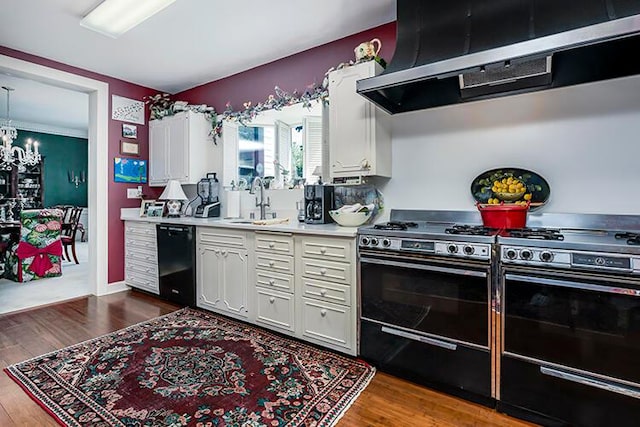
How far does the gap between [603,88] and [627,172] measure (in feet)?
1.74

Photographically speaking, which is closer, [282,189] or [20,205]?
[282,189]

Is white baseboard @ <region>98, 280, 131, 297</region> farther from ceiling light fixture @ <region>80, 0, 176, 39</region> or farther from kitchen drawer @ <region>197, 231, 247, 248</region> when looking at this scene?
ceiling light fixture @ <region>80, 0, 176, 39</region>

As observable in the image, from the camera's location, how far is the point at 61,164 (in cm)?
817

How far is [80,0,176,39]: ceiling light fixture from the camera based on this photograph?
8.25ft

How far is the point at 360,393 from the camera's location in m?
2.01

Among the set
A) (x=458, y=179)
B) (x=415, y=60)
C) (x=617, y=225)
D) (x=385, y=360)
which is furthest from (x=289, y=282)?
(x=617, y=225)

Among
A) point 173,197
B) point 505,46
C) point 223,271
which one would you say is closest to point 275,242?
point 223,271

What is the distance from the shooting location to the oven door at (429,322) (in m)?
1.86

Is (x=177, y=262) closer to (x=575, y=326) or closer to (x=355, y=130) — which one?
(x=355, y=130)

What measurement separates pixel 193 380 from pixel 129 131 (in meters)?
3.47

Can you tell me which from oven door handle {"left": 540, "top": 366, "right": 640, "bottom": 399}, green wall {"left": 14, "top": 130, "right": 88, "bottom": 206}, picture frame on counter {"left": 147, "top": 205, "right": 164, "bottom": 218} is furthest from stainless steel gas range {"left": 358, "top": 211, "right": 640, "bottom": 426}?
green wall {"left": 14, "top": 130, "right": 88, "bottom": 206}

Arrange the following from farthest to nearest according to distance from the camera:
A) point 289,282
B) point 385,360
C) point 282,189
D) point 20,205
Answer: point 20,205 → point 282,189 → point 289,282 → point 385,360

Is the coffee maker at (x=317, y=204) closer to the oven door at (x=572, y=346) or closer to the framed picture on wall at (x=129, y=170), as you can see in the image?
the oven door at (x=572, y=346)

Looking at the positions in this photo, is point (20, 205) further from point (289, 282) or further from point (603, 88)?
point (603, 88)
